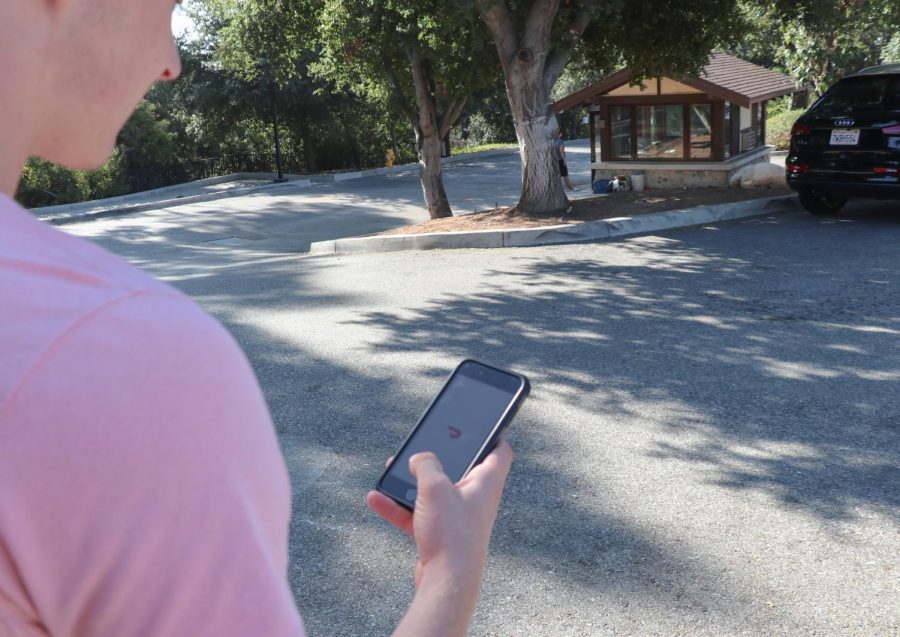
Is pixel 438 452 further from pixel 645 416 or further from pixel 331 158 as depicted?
pixel 331 158

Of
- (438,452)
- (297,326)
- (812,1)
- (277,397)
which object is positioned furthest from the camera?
(812,1)

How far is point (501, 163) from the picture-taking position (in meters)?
31.9

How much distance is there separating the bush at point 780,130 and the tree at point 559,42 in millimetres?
12998

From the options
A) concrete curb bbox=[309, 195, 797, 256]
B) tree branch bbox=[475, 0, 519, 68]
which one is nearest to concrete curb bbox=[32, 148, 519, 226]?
concrete curb bbox=[309, 195, 797, 256]

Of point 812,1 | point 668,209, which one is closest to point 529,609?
point 668,209

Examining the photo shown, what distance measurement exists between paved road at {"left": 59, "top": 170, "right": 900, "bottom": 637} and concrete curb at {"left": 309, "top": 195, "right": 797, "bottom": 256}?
5.26 ft

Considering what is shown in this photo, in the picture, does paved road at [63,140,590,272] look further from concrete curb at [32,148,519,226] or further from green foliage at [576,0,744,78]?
green foliage at [576,0,744,78]

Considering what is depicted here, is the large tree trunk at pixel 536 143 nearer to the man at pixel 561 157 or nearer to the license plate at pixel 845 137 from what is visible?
the man at pixel 561 157

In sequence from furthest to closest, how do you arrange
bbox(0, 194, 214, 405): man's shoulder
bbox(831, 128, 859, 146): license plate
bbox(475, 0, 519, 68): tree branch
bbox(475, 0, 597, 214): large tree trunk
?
bbox(475, 0, 597, 214): large tree trunk
bbox(475, 0, 519, 68): tree branch
bbox(831, 128, 859, 146): license plate
bbox(0, 194, 214, 405): man's shoulder

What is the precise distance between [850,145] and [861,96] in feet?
2.95

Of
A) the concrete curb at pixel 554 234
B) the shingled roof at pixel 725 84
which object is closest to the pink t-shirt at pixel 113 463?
the concrete curb at pixel 554 234

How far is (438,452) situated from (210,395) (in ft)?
3.03

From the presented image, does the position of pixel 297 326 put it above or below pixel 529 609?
above

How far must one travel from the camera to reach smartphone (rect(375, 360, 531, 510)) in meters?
1.44
